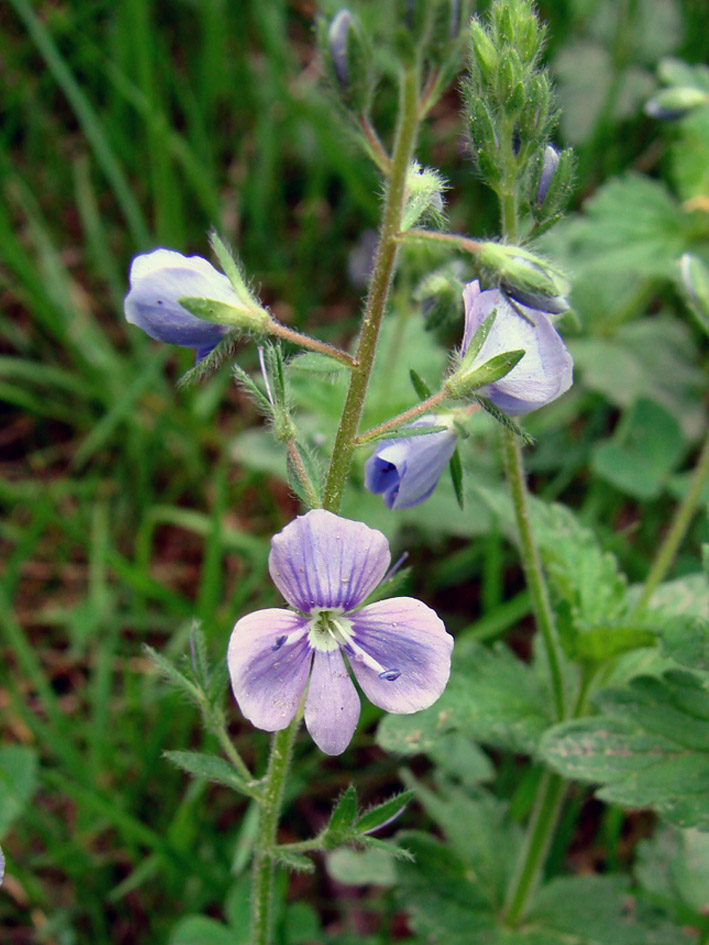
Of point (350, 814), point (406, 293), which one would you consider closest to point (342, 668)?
point (350, 814)

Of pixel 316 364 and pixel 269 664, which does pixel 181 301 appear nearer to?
pixel 316 364

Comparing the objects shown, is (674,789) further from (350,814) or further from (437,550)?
(437,550)

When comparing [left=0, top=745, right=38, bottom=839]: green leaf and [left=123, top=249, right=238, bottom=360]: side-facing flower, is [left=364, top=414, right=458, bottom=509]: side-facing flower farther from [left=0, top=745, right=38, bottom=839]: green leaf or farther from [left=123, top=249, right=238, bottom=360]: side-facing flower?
[left=0, top=745, right=38, bottom=839]: green leaf

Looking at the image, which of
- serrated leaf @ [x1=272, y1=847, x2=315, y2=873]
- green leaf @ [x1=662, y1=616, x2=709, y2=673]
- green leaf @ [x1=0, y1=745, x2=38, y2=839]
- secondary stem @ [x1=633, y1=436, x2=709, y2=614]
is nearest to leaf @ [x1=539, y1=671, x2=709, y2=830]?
green leaf @ [x1=662, y1=616, x2=709, y2=673]

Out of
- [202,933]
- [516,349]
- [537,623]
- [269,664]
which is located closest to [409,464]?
[516,349]

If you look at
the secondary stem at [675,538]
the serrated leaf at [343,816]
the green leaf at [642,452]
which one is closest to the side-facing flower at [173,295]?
the serrated leaf at [343,816]

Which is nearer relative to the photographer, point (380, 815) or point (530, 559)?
point (380, 815)
